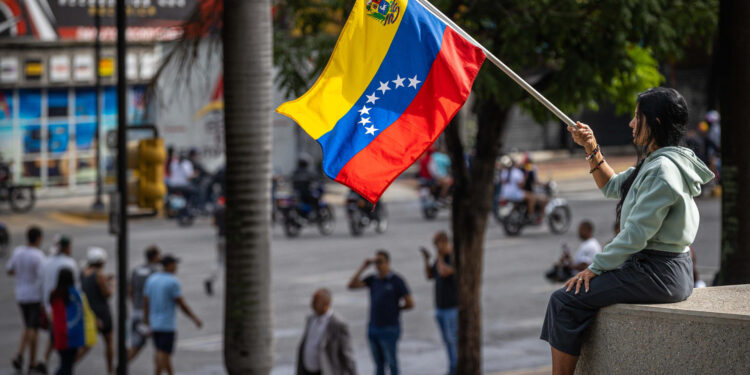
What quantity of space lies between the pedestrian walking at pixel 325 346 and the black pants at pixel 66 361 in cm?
301

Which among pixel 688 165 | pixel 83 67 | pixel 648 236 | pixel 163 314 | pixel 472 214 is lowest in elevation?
pixel 163 314

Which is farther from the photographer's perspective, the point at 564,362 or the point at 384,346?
the point at 384,346

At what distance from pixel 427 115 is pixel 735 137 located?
283 cm

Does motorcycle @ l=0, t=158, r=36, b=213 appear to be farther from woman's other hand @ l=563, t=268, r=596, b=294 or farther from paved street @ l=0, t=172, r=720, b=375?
woman's other hand @ l=563, t=268, r=596, b=294

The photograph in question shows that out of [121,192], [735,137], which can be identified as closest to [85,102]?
[121,192]

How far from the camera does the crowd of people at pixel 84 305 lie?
1198 centimetres

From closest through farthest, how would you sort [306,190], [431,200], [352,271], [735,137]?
1. [735,137]
2. [352,271]
3. [306,190]
4. [431,200]

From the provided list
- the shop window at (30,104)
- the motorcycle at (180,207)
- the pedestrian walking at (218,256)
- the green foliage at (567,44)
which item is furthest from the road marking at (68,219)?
the green foliage at (567,44)

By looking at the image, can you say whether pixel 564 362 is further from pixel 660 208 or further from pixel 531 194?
pixel 531 194

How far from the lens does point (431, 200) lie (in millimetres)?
25844

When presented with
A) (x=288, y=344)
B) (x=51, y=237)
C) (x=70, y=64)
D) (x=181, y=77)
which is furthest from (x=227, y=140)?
(x=70, y=64)

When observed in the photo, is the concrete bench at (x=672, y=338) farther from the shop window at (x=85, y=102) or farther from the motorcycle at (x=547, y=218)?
the shop window at (x=85, y=102)

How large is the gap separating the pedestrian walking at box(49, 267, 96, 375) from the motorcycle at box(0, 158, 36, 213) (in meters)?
16.2

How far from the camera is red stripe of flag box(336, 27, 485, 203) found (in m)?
4.97
